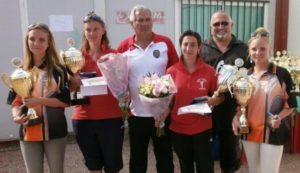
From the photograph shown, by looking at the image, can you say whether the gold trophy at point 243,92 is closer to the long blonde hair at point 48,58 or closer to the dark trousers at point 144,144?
the dark trousers at point 144,144

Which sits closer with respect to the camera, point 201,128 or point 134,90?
point 201,128

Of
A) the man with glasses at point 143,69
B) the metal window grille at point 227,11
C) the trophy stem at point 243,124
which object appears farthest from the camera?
the metal window grille at point 227,11

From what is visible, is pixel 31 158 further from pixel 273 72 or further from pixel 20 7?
pixel 20 7

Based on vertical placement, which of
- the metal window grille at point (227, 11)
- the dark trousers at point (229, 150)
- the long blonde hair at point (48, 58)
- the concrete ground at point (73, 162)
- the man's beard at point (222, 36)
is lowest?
the concrete ground at point (73, 162)

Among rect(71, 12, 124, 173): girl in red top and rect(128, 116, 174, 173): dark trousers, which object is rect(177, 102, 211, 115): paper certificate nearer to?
rect(128, 116, 174, 173): dark trousers

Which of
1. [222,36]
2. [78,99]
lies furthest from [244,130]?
[78,99]

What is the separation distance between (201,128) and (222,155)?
0.61 metres

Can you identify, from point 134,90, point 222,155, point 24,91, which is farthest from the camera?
point 222,155

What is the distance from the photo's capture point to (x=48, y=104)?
2453mm

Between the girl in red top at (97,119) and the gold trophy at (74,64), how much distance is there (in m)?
0.05

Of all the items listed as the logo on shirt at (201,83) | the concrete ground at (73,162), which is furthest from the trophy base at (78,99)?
the concrete ground at (73,162)

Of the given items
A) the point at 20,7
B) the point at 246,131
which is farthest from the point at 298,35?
the point at 20,7

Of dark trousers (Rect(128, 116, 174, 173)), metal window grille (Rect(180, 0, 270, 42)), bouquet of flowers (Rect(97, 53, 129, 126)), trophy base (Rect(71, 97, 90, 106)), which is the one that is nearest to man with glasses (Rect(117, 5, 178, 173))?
dark trousers (Rect(128, 116, 174, 173))

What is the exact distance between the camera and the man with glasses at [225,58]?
9.49 ft
